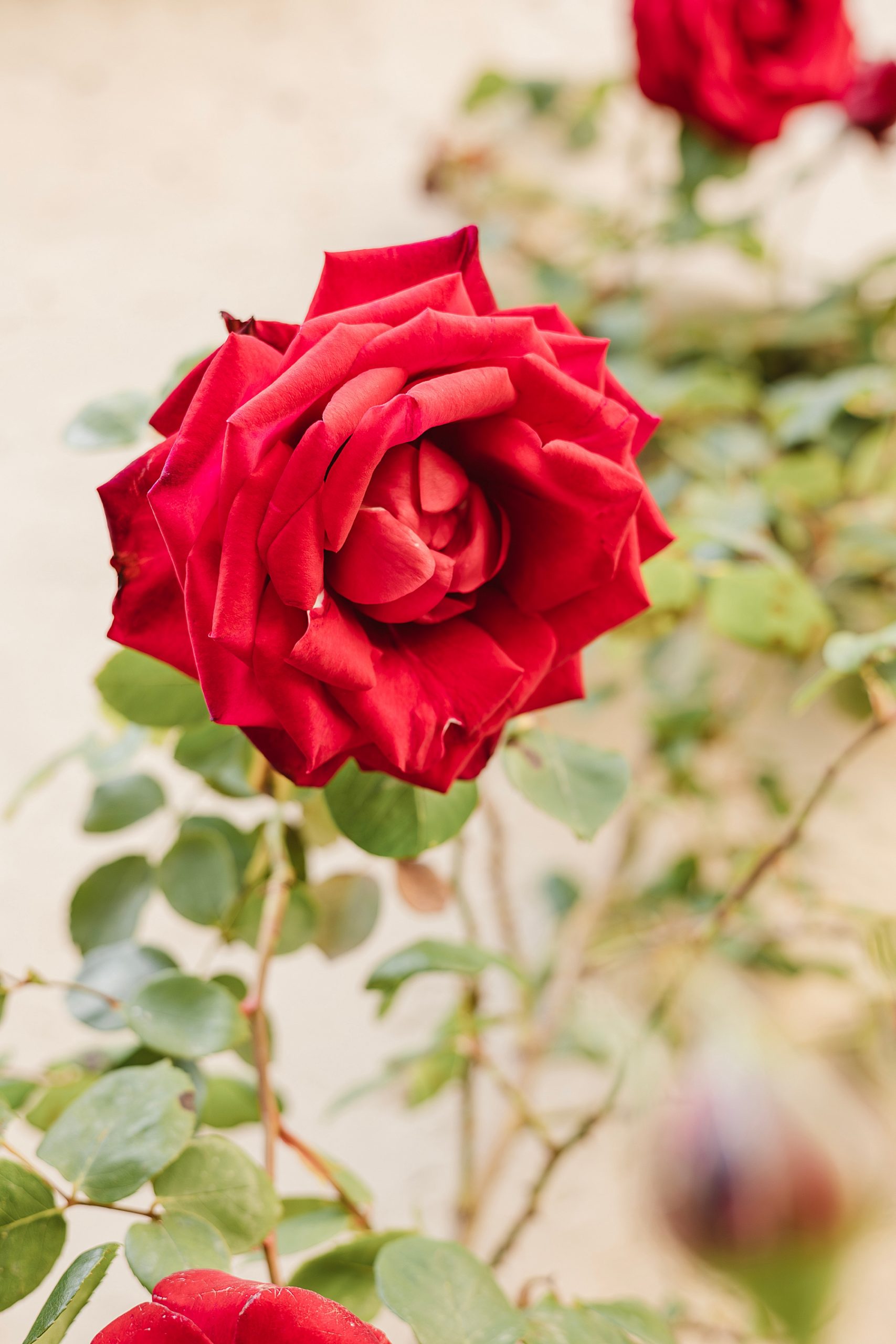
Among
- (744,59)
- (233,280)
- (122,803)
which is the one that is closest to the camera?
(122,803)

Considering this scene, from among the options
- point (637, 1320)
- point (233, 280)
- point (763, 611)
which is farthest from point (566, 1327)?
point (233, 280)

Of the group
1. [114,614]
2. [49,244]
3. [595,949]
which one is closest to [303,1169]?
[595,949]

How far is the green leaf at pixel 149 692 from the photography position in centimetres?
34

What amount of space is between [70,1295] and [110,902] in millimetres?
188

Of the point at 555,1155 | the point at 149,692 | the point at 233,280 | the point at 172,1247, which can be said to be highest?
the point at 233,280

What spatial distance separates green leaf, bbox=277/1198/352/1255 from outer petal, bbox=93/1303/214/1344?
140mm

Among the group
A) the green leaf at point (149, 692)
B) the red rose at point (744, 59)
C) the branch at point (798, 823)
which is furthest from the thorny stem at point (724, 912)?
the red rose at point (744, 59)

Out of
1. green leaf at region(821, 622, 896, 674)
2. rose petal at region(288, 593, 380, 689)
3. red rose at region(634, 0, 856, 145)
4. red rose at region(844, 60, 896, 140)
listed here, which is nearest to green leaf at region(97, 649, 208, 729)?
rose petal at region(288, 593, 380, 689)

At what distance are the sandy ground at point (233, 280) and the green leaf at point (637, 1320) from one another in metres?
0.22

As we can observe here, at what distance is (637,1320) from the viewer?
335 millimetres

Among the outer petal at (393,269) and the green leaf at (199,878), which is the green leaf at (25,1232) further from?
the outer petal at (393,269)

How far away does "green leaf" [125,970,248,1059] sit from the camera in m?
0.32

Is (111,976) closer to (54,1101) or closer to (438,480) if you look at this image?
(54,1101)

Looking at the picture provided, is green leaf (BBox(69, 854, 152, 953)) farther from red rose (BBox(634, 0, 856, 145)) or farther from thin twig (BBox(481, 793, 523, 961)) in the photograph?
red rose (BBox(634, 0, 856, 145))
